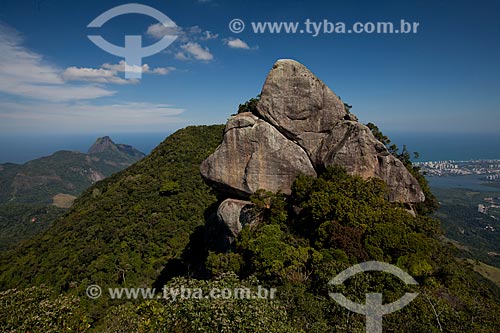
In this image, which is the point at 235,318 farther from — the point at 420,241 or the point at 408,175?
the point at 408,175

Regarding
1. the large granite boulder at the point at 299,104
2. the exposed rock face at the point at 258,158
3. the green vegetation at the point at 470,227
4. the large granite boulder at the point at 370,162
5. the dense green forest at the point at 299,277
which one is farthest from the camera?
the green vegetation at the point at 470,227

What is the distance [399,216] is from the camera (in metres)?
16.3

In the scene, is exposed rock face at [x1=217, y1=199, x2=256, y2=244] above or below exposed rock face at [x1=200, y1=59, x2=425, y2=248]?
below

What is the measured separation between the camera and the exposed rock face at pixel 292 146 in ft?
64.3

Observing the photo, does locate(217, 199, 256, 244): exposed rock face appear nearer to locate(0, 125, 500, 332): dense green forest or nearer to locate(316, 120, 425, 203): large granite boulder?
locate(0, 125, 500, 332): dense green forest

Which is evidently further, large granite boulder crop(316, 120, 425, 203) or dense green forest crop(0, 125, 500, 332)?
large granite boulder crop(316, 120, 425, 203)

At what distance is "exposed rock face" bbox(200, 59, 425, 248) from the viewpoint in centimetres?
1959

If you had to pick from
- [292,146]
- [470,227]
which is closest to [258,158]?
[292,146]

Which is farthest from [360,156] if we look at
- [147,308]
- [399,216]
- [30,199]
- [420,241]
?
[30,199]

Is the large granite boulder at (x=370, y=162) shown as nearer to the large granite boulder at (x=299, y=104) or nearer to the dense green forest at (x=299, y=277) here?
the dense green forest at (x=299, y=277)

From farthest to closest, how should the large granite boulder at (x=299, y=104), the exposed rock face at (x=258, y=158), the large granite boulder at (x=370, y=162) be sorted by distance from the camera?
the large granite boulder at (x=299, y=104)
the exposed rock face at (x=258, y=158)
the large granite boulder at (x=370, y=162)

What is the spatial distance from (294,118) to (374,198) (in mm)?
8004

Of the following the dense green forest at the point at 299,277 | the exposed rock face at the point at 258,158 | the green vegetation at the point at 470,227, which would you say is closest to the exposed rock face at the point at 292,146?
the exposed rock face at the point at 258,158

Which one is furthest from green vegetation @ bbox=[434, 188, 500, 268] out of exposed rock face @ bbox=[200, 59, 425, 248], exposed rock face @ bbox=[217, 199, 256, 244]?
exposed rock face @ bbox=[217, 199, 256, 244]
